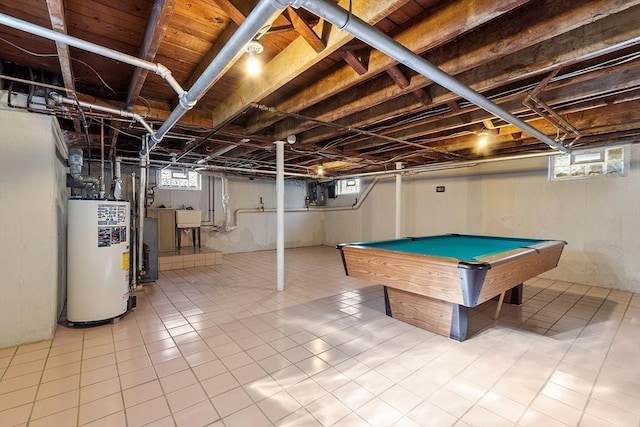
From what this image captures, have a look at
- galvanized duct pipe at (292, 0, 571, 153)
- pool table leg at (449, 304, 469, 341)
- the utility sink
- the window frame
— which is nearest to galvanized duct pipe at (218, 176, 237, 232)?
the window frame

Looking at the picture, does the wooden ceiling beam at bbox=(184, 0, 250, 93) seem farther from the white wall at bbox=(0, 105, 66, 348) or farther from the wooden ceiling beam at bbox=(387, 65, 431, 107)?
the white wall at bbox=(0, 105, 66, 348)

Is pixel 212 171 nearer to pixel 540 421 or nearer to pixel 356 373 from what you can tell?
pixel 356 373

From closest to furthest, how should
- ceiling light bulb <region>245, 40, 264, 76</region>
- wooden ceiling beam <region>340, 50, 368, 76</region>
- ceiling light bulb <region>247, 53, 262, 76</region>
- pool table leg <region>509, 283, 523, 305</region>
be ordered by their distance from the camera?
ceiling light bulb <region>245, 40, 264, 76</region> → ceiling light bulb <region>247, 53, 262, 76</region> → wooden ceiling beam <region>340, 50, 368, 76</region> → pool table leg <region>509, 283, 523, 305</region>

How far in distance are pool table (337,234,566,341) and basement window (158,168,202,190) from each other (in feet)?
18.6

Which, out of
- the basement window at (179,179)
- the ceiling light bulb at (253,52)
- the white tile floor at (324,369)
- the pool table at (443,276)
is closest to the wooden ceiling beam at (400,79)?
the ceiling light bulb at (253,52)

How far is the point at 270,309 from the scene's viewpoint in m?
3.57

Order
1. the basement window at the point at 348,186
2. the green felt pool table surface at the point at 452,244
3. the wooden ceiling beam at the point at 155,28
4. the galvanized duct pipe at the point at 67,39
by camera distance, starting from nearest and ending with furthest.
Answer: the galvanized duct pipe at the point at 67,39 < the wooden ceiling beam at the point at 155,28 < the green felt pool table surface at the point at 452,244 < the basement window at the point at 348,186

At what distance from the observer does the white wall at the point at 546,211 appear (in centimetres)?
444

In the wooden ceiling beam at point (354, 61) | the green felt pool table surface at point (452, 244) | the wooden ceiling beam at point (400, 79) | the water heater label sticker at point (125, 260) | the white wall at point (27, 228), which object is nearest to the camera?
the wooden ceiling beam at point (354, 61)

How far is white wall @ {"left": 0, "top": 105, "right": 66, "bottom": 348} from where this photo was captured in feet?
8.31

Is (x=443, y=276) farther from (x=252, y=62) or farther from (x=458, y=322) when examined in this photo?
(x=252, y=62)

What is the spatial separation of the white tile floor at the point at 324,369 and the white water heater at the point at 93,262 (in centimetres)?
23

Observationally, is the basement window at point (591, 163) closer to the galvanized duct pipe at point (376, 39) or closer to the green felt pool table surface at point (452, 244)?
the green felt pool table surface at point (452, 244)

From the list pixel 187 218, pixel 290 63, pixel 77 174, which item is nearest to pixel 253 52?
pixel 290 63
